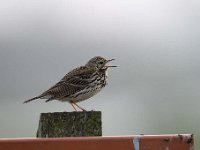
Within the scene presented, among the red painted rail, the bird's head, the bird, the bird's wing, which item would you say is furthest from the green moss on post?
the bird's head

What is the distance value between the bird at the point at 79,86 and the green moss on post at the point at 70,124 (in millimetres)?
4145

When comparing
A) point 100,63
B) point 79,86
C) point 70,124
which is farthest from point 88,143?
point 100,63

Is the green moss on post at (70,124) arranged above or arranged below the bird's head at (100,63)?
below

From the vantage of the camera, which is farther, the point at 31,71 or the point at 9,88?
the point at 31,71

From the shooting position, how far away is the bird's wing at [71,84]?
36.6 feet

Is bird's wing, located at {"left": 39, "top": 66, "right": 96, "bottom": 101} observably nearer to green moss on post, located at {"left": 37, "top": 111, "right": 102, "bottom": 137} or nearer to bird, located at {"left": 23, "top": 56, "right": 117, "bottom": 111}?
bird, located at {"left": 23, "top": 56, "right": 117, "bottom": 111}

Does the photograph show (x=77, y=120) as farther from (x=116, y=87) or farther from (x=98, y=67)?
(x=116, y=87)

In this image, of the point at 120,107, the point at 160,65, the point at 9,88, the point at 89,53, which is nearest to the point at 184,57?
the point at 160,65

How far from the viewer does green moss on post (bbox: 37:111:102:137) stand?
6680 mm

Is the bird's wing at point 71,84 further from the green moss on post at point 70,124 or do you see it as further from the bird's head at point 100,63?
the green moss on post at point 70,124

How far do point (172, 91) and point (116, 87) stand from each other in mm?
3305

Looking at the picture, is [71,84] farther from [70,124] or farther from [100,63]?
[70,124]

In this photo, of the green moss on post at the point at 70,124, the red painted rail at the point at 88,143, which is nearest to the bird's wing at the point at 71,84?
the green moss on post at the point at 70,124

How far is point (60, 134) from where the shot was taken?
6.67 m
